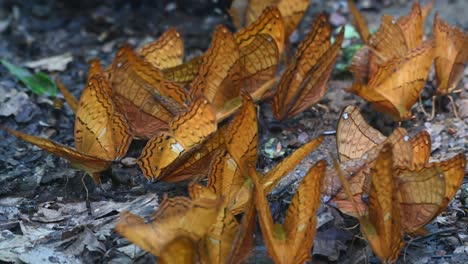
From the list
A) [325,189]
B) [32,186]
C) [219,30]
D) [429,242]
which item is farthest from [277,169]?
[32,186]

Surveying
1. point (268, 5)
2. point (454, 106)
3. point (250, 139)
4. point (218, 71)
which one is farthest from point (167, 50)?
point (454, 106)

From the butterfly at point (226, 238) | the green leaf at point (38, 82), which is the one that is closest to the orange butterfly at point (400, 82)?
the butterfly at point (226, 238)

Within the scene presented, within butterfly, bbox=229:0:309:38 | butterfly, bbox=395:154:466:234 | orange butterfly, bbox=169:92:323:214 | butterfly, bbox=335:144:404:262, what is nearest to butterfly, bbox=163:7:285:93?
butterfly, bbox=229:0:309:38

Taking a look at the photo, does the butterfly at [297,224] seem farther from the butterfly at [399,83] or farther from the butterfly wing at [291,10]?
the butterfly wing at [291,10]

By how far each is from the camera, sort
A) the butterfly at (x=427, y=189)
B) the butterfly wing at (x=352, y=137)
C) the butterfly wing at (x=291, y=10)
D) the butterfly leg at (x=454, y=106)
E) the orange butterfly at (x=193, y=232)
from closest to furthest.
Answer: the orange butterfly at (x=193, y=232) → the butterfly at (x=427, y=189) → the butterfly wing at (x=352, y=137) → the butterfly leg at (x=454, y=106) → the butterfly wing at (x=291, y=10)

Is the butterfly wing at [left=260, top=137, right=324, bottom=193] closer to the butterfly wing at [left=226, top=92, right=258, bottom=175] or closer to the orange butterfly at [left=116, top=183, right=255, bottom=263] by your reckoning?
the butterfly wing at [left=226, top=92, right=258, bottom=175]

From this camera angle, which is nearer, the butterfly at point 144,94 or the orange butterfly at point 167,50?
the butterfly at point 144,94
